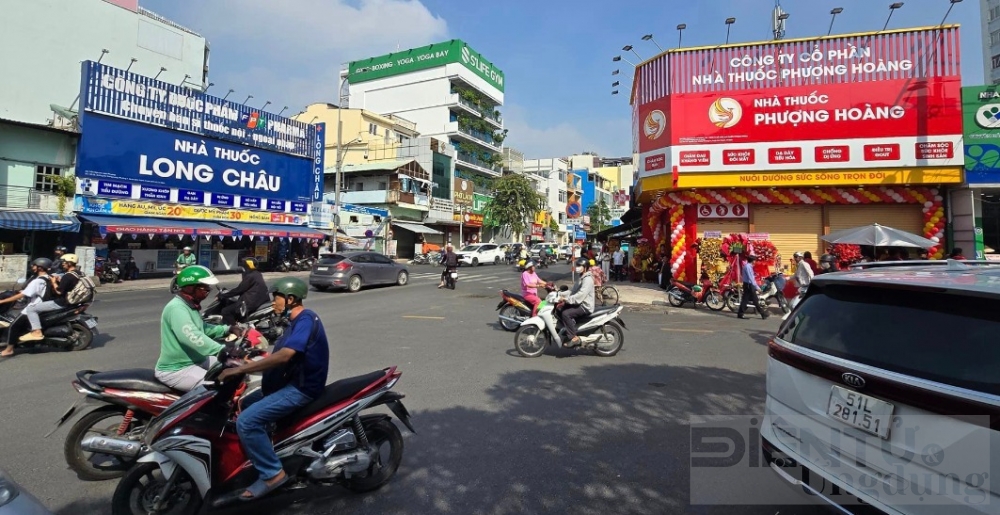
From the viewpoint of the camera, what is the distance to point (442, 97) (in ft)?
172

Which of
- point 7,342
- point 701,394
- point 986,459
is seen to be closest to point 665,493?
point 986,459

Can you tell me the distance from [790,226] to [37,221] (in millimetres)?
27101

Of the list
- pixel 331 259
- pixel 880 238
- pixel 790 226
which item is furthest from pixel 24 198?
pixel 880 238

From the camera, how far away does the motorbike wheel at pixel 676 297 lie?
1423 centimetres

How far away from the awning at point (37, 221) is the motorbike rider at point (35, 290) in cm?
1492

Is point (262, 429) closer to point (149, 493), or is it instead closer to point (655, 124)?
point (149, 493)

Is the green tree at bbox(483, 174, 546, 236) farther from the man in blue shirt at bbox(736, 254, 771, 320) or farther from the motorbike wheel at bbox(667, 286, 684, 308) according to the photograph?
the man in blue shirt at bbox(736, 254, 771, 320)

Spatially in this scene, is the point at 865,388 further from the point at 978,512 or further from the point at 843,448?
the point at 978,512

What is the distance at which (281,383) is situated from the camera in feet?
10.5

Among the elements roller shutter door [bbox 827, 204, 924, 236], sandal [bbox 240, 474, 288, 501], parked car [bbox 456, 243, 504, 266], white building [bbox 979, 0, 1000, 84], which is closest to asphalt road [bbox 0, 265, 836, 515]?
sandal [bbox 240, 474, 288, 501]

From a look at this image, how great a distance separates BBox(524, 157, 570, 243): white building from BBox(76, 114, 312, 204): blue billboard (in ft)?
118

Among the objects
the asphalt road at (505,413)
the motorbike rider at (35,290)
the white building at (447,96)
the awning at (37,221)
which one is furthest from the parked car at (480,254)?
the motorbike rider at (35,290)

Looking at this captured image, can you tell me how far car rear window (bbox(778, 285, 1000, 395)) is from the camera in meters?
2.13

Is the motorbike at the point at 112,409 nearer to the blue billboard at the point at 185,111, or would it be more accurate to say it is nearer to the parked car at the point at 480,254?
the blue billboard at the point at 185,111
